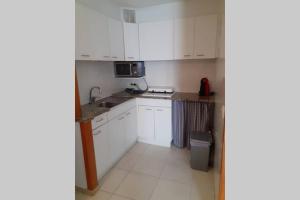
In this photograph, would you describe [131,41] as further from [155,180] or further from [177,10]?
[155,180]

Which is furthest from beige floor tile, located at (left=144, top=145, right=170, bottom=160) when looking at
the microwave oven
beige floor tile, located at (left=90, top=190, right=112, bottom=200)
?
the microwave oven

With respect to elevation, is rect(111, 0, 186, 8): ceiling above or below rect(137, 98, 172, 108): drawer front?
above

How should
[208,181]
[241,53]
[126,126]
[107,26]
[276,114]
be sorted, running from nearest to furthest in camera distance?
[276,114] → [241,53] → [208,181] → [107,26] → [126,126]

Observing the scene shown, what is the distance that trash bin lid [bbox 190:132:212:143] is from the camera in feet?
6.68

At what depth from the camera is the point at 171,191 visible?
179 cm

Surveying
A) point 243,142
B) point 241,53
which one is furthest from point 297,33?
point 243,142

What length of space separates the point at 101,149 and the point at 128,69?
1.43 metres

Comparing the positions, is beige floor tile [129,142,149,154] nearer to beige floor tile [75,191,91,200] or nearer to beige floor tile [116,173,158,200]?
beige floor tile [116,173,158,200]

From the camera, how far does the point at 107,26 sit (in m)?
2.34

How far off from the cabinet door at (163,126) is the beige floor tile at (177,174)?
53 centimetres

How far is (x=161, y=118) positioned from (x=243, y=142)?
209 centimetres

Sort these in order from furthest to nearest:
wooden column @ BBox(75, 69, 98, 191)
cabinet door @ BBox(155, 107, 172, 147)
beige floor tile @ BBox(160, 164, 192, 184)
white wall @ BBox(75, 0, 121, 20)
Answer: cabinet door @ BBox(155, 107, 172, 147), white wall @ BBox(75, 0, 121, 20), beige floor tile @ BBox(160, 164, 192, 184), wooden column @ BBox(75, 69, 98, 191)

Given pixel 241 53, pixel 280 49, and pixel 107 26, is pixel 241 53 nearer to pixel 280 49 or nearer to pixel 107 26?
pixel 280 49

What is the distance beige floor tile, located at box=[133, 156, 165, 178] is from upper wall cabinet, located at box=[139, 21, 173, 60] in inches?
66.0
